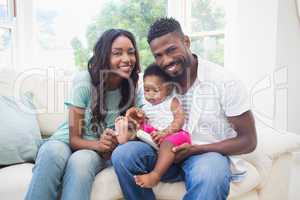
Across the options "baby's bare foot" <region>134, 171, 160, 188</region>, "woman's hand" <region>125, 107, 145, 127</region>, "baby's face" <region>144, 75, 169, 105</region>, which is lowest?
"baby's bare foot" <region>134, 171, 160, 188</region>

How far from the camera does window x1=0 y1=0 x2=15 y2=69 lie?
7.75ft

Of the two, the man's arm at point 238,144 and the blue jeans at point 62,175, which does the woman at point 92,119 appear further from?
the man's arm at point 238,144

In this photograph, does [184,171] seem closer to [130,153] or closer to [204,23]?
[130,153]

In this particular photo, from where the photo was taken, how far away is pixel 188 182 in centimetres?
124

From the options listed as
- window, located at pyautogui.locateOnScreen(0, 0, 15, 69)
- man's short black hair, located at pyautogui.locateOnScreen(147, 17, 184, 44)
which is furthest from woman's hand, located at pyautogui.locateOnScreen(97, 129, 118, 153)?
window, located at pyautogui.locateOnScreen(0, 0, 15, 69)

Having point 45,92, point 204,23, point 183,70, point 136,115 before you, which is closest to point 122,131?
point 136,115

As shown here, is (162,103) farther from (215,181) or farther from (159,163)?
(215,181)

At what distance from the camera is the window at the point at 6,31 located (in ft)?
7.75

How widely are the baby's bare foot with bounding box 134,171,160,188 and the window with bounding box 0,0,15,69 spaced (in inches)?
61.9

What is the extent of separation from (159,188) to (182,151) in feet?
0.60

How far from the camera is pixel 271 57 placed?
1910 millimetres

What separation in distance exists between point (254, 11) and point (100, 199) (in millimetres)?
1409

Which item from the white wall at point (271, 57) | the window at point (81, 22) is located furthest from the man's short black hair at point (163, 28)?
the window at point (81, 22)

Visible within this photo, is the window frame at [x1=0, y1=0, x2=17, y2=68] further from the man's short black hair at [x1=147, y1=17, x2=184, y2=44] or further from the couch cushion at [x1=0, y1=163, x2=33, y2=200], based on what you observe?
the man's short black hair at [x1=147, y1=17, x2=184, y2=44]
